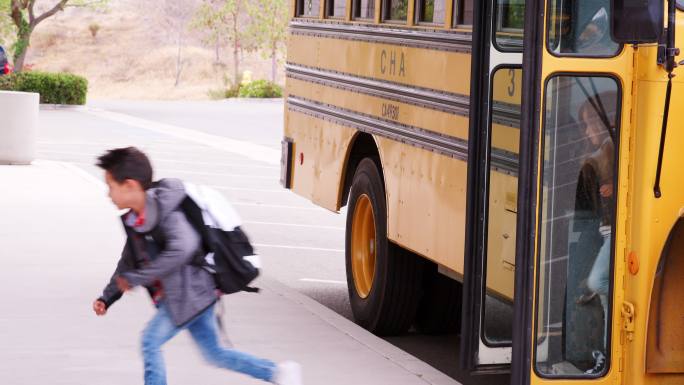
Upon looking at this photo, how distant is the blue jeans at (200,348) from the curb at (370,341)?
1.38 meters

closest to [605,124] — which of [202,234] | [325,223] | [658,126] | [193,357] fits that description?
[658,126]

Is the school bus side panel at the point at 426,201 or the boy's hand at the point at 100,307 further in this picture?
the school bus side panel at the point at 426,201

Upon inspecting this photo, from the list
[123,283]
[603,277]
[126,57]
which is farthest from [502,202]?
[126,57]

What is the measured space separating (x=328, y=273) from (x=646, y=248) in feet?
20.0

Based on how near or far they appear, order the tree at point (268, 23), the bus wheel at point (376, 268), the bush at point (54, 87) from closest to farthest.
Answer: the bus wheel at point (376, 268), the bush at point (54, 87), the tree at point (268, 23)

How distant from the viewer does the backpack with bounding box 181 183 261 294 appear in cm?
536

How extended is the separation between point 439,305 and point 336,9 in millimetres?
2141

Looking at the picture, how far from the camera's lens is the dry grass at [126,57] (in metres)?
64.9

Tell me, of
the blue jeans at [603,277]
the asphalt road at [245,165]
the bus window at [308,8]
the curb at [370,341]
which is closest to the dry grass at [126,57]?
the asphalt road at [245,165]

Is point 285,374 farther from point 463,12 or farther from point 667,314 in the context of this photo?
point 463,12

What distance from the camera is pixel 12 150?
59.6ft

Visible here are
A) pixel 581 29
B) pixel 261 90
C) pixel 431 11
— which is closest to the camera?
pixel 581 29

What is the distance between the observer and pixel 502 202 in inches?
248

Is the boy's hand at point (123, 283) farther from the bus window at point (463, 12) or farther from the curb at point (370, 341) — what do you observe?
the bus window at point (463, 12)
